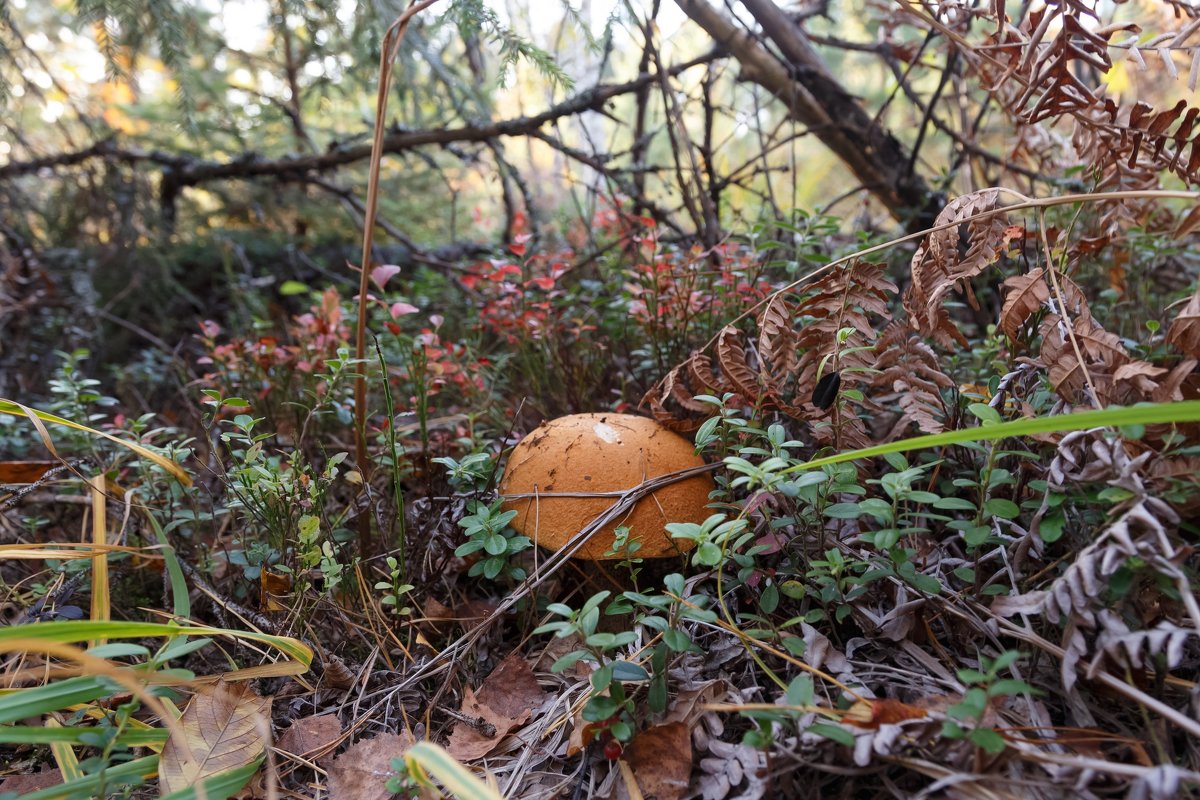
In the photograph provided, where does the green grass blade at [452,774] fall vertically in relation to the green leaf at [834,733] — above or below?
above

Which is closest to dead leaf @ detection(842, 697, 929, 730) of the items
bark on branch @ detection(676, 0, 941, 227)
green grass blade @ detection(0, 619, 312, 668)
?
green grass blade @ detection(0, 619, 312, 668)

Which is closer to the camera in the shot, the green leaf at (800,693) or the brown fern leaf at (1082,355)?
the green leaf at (800,693)

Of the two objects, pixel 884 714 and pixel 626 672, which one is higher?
pixel 626 672

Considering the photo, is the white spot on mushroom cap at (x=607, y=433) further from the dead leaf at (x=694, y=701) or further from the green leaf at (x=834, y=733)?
the green leaf at (x=834, y=733)

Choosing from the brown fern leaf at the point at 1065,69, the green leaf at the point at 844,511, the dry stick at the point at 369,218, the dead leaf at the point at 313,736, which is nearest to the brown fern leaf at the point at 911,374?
the green leaf at the point at 844,511

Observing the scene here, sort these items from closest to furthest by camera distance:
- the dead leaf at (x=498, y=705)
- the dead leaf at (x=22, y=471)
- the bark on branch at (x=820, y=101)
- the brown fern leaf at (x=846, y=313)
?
1. the dead leaf at (x=498, y=705)
2. the brown fern leaf at (x=846, y=313)
3. the dead leaf at (x=22, y=471)
4. the bark on branch at (x=820, y=101)

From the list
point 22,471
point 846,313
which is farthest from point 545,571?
point 22,471

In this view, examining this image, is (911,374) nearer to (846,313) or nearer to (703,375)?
(846,313)
